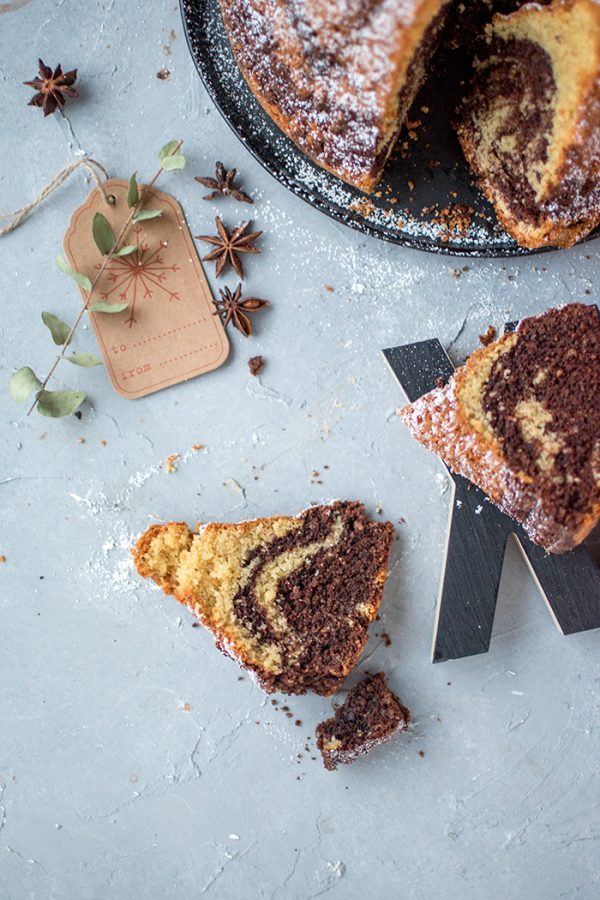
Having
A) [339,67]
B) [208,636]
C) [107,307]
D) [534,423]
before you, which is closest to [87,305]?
[107,307]

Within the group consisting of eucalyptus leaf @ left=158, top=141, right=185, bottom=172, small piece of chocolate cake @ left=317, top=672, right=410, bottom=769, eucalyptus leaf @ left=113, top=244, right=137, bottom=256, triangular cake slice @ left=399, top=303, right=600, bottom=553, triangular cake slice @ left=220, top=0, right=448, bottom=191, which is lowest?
small piece of chocolate cake @ left=317, top=672, right=410, bottom=769

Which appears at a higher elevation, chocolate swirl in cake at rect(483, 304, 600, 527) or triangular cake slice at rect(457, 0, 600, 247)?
triangular cake slice at rect(457, 0, 600, 247)

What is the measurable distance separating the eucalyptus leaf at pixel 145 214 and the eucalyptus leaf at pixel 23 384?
2.17 ft

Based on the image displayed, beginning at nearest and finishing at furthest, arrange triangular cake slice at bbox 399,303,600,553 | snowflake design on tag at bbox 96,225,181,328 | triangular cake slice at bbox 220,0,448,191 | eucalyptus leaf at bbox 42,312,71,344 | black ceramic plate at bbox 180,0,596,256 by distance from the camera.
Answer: triangular cake slice at bbox 220,0,448,191, triangular cake slice at bbox 399,303,600,553, black ceramic plate at bbox 180,0,596,256, eucalyptus leaf at bbox 42,312,71,344, snowflake design on tag at bbox 96,225,181,328

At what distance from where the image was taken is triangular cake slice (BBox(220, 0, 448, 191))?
6.69 ft

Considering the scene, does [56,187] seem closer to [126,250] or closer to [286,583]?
[126,250]

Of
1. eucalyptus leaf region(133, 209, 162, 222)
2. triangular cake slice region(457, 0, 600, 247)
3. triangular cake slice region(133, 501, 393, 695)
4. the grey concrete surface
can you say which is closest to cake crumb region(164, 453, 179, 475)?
the grey concrete surface

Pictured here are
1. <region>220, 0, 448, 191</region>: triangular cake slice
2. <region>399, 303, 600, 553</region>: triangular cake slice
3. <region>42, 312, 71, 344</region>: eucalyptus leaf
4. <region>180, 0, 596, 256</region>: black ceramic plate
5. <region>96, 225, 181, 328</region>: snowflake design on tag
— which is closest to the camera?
<region>220, 0, 448, 191</region>: triangular cake slice

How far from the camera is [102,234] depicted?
103 inches

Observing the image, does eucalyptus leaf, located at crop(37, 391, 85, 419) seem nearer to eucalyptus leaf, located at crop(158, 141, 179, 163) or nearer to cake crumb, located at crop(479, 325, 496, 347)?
eucalyptus leaf, located at crop(158, 141, 179, 163)

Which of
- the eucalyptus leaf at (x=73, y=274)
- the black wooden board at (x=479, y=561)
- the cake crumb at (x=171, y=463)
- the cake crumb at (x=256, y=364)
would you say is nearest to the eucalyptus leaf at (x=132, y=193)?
the eucalyptus leaf at (x=73, y=274)

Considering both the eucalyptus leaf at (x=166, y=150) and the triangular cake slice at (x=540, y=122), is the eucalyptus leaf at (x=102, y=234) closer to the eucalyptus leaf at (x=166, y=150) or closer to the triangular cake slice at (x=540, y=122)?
the eucalyptus leaf at (x=166, y=150)

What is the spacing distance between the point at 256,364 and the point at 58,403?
729 mm

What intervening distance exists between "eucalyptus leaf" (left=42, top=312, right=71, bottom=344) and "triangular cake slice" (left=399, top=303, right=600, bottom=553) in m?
1.27
